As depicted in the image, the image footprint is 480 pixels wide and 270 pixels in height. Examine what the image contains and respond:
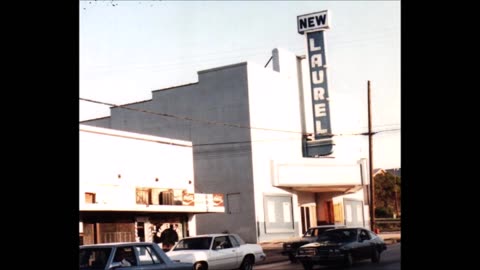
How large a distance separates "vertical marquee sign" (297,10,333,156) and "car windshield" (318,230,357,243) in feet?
60.7

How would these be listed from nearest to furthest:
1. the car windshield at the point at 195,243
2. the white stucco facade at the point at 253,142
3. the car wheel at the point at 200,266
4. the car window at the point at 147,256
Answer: the car window at the point at 147,256
the car wheel at the point at 200,266
the car windshield at the point at 195,243
the white stucco facade at the point at 253,142

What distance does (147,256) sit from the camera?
35.8 feet

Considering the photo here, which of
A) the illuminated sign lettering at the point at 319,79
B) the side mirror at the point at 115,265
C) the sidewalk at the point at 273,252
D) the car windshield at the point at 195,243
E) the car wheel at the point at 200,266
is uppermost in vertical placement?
the illuminated sign lettering at the point at 319,79

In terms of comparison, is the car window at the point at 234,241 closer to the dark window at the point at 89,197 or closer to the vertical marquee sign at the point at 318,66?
Answer: the dark window at the point at 89,197

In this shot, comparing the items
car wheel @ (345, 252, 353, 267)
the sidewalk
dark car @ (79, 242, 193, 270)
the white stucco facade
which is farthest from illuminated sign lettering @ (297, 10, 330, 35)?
dark car @ (79, 242, 193, 270)

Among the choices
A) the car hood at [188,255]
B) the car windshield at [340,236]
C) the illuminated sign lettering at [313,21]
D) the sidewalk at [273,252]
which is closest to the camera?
the car hood at [188,255]

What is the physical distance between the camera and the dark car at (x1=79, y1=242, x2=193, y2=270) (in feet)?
32.9

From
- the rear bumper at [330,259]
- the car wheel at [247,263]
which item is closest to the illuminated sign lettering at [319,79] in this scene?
the rear bumper at [330,259]

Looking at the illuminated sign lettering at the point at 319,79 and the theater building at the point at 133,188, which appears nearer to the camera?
the theater building at the point at 133,188

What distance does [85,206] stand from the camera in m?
23.5

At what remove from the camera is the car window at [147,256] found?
423 inches

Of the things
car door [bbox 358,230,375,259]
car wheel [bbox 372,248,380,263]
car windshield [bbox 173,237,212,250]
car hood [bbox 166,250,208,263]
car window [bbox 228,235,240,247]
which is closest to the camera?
car hood [bbox 166,250,208,263]

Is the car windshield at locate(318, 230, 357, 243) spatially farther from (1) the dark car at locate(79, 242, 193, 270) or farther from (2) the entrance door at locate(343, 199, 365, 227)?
(2) the entrance door at locate(343, 199, 365, 227)
